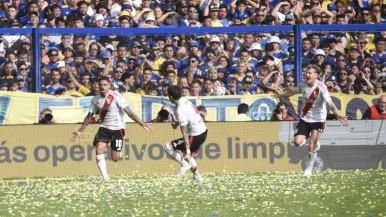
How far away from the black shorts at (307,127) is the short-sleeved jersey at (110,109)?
10.3 feet

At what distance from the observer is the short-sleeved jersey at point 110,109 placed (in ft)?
63.0

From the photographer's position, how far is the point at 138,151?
21531 millimetres

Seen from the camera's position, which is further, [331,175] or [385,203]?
[331,175]

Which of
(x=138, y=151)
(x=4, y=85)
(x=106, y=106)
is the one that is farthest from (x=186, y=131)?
(x=4, y=85)

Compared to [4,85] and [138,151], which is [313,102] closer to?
[138,151]

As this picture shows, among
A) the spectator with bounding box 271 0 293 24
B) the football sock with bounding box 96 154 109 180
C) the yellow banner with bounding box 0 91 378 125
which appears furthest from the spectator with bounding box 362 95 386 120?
the football sock with bounding box 96 154 109 180

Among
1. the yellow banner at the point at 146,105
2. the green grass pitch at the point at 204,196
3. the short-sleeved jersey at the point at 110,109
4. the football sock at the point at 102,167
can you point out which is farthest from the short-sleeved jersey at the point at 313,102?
the football sock at the point at 102,167

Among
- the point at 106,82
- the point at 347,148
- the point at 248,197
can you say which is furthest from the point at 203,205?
the point at 347,148

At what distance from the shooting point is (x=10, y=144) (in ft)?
69.4

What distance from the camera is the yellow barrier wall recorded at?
2119cm

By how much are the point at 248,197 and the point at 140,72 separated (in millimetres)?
7189

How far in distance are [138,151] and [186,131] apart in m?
3.49

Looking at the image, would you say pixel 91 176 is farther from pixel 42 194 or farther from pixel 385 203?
pixel 385 203

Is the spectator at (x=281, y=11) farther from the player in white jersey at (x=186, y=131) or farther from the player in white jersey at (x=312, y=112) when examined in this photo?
the player in white jersey at (x=186, y=131)
